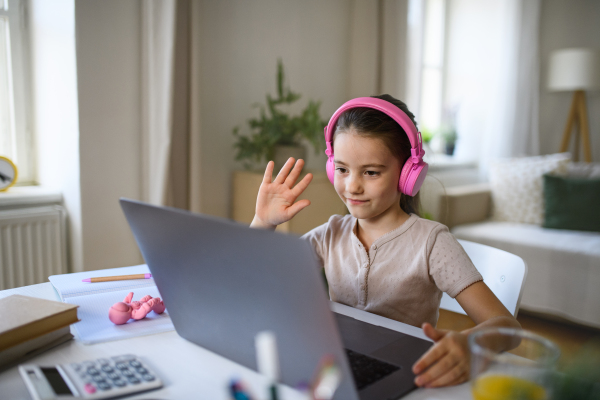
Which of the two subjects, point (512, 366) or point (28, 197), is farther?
point (28, 197)

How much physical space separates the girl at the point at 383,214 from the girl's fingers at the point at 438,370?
0.28 meters

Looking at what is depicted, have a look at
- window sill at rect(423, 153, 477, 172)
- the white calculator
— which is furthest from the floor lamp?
the white calculator

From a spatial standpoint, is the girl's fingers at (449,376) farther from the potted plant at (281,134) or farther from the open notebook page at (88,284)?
the potted plant at (281,134)

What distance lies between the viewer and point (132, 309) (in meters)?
0.82

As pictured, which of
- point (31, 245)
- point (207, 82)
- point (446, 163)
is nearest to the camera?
point (31, 245)

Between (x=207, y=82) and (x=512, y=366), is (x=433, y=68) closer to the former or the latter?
(x=207, y=82)

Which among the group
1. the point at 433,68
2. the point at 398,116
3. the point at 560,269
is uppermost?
the point at 433,68

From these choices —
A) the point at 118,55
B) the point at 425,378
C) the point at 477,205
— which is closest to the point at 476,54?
the point at 477,205

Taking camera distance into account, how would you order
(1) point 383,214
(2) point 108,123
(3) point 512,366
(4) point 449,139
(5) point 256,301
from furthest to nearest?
(4) point 449,139 < (2) point 108,123 < (1) point 383,214 < (5) point 256,301 < (3) point 512,366

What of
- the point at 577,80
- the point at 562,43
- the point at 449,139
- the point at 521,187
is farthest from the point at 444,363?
the point at 562,43

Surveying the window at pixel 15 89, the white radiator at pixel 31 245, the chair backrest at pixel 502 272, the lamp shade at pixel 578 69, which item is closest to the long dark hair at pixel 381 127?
the chair backrest at pixel 502 272

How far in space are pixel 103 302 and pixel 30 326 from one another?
0.24 meters

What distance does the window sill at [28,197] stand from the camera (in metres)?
1.90

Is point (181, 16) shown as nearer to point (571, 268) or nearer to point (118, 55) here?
point (118, 55)
